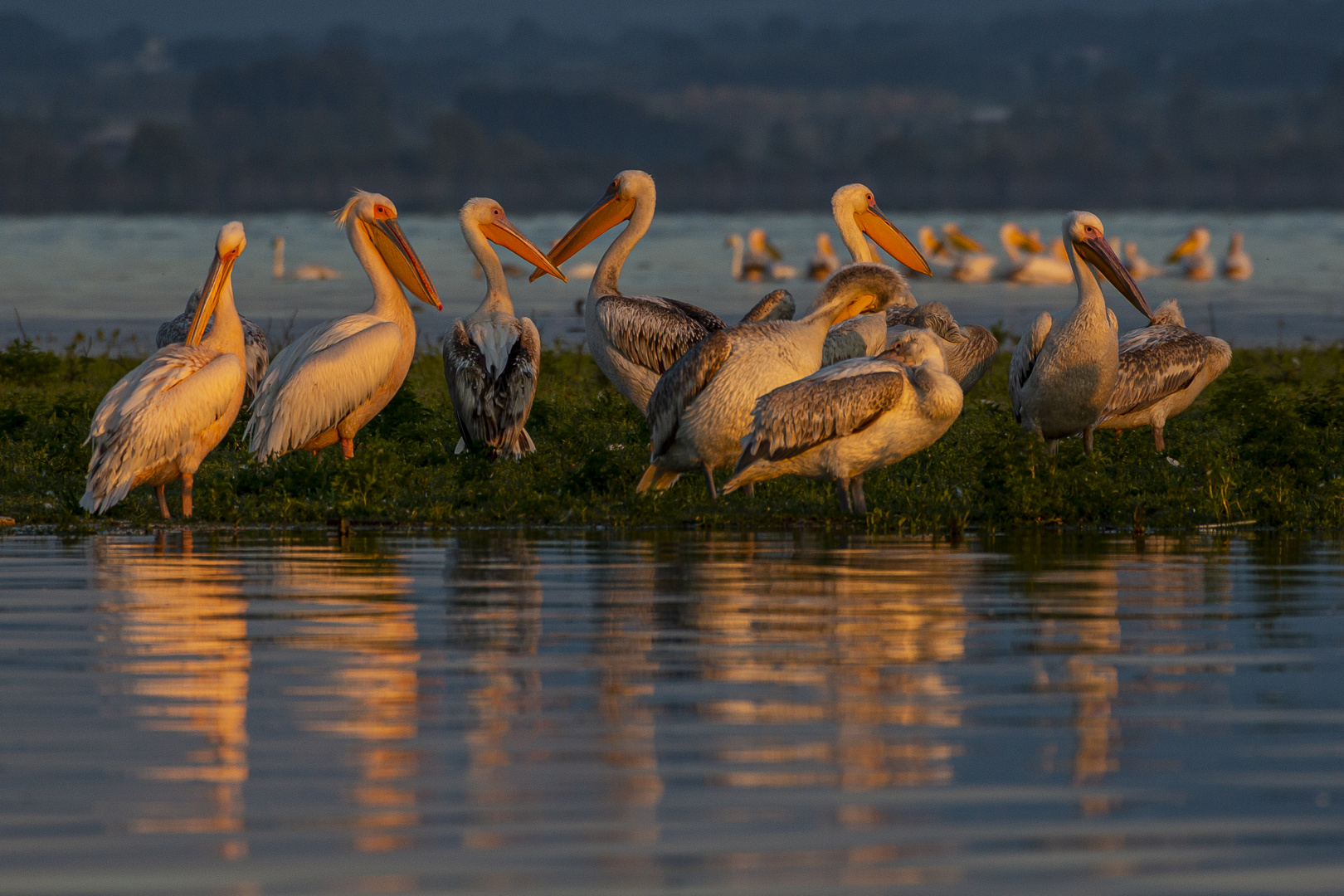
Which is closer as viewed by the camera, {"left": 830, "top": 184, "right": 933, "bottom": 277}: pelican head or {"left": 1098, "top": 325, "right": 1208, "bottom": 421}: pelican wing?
{"left": 1098, "top": 325, "right": 1208, "bottom": 421}: pelican wing

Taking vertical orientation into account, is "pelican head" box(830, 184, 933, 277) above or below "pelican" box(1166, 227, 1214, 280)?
below

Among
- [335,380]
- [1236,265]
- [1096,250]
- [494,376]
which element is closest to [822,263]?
[1236,265]

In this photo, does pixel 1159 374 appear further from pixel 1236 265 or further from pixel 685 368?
pixel 1236 265

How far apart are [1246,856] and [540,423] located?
33.3 ft

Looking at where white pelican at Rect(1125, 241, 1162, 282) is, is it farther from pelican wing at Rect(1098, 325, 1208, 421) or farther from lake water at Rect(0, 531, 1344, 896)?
lake water at Rect(0, 531, 1344, 896)

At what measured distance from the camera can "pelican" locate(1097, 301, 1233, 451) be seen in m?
12.5

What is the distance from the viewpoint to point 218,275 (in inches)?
469

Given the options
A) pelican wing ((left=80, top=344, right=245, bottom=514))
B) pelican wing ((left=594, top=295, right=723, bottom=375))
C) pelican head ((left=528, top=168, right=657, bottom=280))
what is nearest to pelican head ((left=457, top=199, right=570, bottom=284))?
pelican head ((left=528, top=168, right=657, bottom=280))

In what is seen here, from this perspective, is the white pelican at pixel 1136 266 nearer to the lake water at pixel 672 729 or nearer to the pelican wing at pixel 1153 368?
the pelican wing at pixel 1153 368

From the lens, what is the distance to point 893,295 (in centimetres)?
1180

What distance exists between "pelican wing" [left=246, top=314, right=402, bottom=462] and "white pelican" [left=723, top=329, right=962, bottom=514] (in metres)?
2.81

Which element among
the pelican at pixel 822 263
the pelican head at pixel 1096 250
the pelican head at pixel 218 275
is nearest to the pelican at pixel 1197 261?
the pelican at pixel 822 263

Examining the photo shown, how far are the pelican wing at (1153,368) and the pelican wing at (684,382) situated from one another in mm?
2774

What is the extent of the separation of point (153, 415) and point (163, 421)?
68 mm
